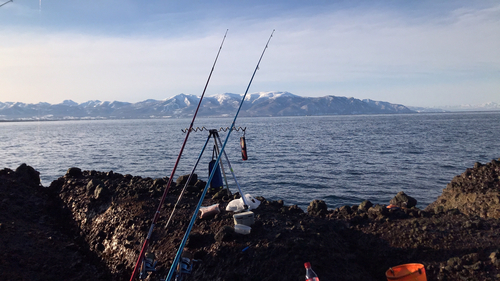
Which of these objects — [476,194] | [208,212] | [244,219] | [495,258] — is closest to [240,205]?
[208,212]

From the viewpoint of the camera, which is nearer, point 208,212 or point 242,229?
point 242,229

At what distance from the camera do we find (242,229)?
7918mm

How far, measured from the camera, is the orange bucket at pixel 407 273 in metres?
6.36

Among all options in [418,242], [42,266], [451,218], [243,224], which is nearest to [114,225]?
[42,266]

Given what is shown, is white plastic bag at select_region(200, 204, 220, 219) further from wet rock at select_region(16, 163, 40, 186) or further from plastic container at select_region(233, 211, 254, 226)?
wet rock at select_region(16, 163, 40, 186)

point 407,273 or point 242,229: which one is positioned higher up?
point 242,229

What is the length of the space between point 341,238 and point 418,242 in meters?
1.76

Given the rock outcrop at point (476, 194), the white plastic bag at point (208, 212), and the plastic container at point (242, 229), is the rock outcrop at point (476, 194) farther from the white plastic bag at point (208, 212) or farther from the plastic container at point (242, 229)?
the white plastic bag at point (208, 212)

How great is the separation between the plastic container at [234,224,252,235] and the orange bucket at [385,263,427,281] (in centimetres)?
311

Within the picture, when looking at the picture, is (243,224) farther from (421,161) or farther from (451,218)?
(421,161)

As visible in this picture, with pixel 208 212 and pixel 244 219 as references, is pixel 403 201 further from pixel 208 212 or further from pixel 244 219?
pixel 208 212

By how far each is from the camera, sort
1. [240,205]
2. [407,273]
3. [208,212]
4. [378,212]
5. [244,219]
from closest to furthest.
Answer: [407,273] → [244,219] → [208,212] → [240,205] → [378,212]

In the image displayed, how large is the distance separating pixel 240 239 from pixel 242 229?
0.89 feet

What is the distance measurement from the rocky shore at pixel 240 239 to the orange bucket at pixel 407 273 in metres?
0.47
